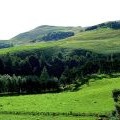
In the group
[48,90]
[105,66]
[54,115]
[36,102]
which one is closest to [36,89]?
[48,90]

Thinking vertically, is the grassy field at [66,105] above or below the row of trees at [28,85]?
above

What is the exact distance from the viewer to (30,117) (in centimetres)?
6862

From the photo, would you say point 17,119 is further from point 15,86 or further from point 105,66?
point 105,66

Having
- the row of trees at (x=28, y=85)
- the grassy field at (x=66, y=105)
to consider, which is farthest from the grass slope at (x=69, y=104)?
the row of trees at (x=28, y=85)

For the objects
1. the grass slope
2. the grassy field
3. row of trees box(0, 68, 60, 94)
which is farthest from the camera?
row of trees box(0, 68, 60, 94)

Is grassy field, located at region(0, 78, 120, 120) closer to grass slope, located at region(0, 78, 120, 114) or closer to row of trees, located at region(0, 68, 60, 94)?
grass slope, located at region(0, 78, 120, 114)

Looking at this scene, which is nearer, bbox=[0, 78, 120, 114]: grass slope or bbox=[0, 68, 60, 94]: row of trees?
bbox=[0, 78, 120, 114]: grass slope

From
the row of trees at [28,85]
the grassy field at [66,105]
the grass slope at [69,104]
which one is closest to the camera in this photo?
the grassy field at [66,105]

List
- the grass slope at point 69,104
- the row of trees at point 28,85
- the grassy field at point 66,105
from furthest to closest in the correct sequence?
1. the row of trees at point 28,85
2. the grass slope at point 69,104
3. the grassy field at point 66,105

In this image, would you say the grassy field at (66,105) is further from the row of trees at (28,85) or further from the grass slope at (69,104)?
the row of trees at (28,85)

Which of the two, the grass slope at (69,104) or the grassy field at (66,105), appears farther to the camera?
the grass slope at (69,104)

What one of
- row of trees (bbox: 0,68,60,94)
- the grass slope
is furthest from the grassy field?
row of trees (bbox: 0,68,60,94)

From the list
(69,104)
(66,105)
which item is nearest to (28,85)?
(69,104)

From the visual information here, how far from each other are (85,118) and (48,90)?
8679cm
